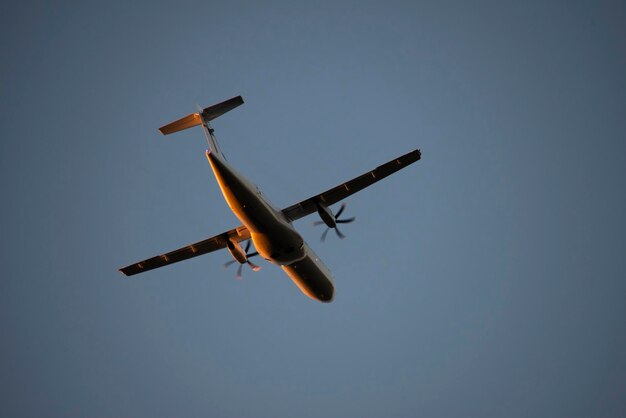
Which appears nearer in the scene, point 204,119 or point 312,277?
point 204,119

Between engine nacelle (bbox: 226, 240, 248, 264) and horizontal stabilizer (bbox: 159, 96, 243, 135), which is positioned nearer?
horizontal stabilizer (bbox: 159, 96, 243, 135)

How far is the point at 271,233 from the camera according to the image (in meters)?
25.5

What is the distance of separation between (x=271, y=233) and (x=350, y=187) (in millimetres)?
3892

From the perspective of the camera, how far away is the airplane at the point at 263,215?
76.7 ft

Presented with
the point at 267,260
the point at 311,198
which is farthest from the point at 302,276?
the point at 311,198

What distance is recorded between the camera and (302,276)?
97.8 feet

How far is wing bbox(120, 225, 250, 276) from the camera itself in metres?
28.5

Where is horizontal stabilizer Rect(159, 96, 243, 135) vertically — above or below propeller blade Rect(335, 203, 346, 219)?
above

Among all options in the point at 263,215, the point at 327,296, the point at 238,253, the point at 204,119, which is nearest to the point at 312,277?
the point at 327,296

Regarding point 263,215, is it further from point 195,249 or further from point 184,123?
point 195,249

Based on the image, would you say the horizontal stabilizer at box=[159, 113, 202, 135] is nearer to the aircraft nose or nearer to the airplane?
the airplane

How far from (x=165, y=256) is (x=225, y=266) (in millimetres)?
3102

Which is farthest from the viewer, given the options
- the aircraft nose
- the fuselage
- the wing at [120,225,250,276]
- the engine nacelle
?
the aircraft nose

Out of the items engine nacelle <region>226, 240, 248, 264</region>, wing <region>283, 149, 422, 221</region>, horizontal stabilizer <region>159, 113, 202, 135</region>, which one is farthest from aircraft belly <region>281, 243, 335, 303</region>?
horizontal stabilizer <region>159, 113, 202, 135</region>
